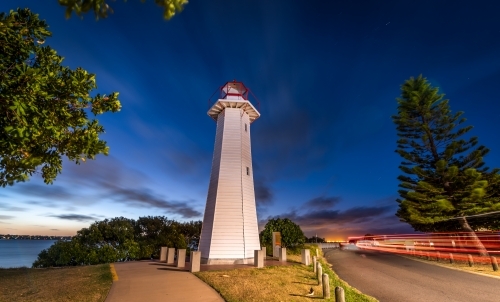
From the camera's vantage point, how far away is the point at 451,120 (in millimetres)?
19219

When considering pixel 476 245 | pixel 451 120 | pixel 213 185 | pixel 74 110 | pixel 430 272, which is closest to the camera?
pixel 74 110

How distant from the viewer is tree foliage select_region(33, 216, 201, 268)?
1559 cm

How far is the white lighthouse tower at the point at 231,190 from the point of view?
13691mm

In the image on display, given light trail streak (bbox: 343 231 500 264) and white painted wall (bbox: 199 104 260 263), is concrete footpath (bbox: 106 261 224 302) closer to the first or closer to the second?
white painted wall (bbox: 199 104 260 263)

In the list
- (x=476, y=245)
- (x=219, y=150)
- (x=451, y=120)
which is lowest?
(x=476, y=245)

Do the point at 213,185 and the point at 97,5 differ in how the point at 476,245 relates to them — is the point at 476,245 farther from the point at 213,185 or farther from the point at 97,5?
the point at 97,5

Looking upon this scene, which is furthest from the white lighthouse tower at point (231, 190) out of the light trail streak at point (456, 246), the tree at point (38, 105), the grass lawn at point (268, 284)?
the light trail streak at point (456, 246)

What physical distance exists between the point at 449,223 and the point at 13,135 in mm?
25927

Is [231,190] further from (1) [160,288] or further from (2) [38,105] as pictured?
(2) [38,105]

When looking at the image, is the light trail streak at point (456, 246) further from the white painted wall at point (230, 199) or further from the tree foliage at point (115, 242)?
the tree foliage at point (115, 242)

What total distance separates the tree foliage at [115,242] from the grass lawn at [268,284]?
9381 mm

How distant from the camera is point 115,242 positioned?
707 inches

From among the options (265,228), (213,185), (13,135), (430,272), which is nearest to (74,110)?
(13,135)

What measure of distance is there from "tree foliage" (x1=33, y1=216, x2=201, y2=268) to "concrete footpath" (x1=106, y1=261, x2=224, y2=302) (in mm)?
7196
